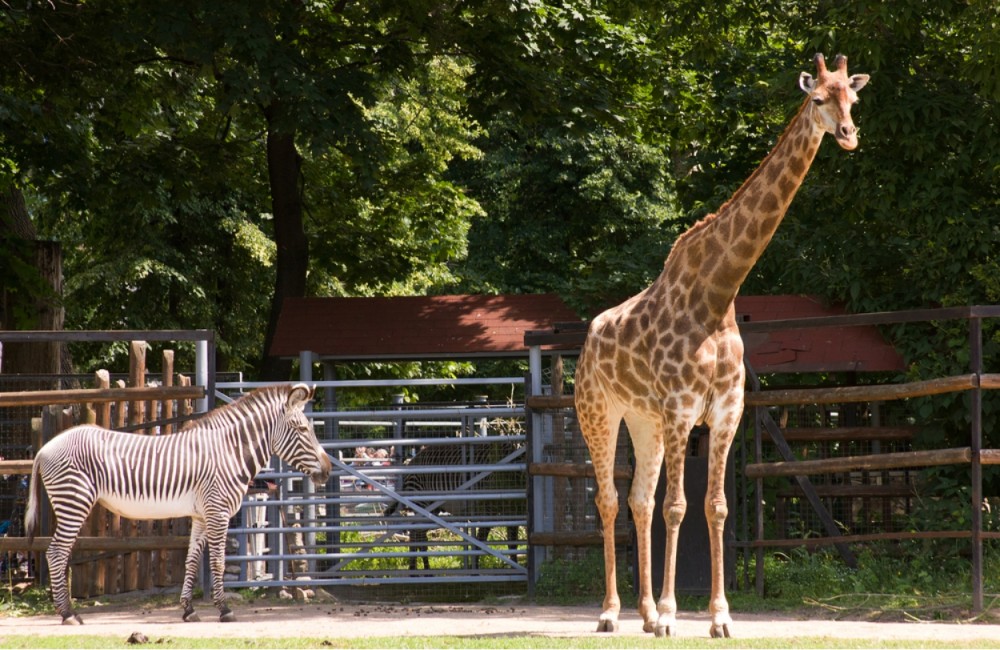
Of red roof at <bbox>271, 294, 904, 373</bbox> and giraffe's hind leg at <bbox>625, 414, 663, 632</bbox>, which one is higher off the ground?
red roof at <bbox>271, 294, 904, 373</bbox>

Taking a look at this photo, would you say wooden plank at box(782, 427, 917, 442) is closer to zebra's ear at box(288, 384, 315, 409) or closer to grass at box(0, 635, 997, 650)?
grass at box(0, 635, 997, 650)

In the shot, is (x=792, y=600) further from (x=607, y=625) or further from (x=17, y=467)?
(x=17, y=467)

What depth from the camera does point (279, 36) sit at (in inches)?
559

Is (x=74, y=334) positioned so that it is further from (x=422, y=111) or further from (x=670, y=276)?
(x=422, y=111)

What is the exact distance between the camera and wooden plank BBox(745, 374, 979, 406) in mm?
8750

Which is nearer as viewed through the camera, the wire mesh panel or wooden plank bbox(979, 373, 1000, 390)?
wooden plank bbox(979, 373, 1000, 390)

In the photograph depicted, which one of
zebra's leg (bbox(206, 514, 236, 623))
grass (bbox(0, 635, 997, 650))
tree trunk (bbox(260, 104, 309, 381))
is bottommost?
grass (bbox(0, 635, 997, 650))

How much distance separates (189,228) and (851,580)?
16.3 m

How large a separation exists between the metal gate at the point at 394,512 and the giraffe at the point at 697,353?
2.19 meters

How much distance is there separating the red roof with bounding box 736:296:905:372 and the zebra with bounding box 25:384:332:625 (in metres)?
4.18

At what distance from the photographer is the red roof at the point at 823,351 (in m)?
11.4

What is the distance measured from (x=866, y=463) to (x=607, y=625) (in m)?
2.52

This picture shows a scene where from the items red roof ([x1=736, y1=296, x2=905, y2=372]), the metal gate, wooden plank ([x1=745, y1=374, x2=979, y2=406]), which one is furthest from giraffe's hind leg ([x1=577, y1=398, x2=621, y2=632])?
red roof ([x1=736, y1=296, x2=905, y2=372])

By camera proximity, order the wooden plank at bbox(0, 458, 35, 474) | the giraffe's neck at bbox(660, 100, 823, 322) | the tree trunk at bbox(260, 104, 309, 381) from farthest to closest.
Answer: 1. the tree trunk at bbox(260, 104, 309, 381)
2. the wooden plank at bbox(0, 458, 35, 474)
3. the giraffe's neck at bbox(660, 100, 823, 322)
